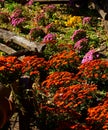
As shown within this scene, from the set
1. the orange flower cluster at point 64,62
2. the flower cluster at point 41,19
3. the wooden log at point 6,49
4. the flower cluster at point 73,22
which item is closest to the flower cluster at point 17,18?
the flower cluster at point 41,19

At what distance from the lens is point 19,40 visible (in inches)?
605

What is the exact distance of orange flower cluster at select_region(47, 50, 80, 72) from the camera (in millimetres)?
13292

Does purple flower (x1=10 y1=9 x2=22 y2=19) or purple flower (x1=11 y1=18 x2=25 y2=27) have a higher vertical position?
purple flower (x1=10 y1=9 x2=22 y2=19)

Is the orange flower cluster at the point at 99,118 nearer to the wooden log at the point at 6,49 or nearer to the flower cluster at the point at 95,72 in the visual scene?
the flower cluster at the point at 95,72

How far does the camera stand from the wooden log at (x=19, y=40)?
48.4 ft

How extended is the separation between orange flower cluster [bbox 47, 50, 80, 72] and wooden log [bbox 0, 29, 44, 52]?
4.31 feet

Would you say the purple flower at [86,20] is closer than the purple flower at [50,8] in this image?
Yes

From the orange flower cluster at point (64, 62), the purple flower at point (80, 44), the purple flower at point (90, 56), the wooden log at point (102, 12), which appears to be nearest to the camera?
the orange flower cluster at point (64, 62)

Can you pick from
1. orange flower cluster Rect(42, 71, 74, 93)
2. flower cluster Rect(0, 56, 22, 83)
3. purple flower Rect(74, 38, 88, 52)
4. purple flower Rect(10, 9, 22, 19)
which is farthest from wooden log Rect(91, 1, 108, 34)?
flower cluster Rect(0, 56, 22, 83)

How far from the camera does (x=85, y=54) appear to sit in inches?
576

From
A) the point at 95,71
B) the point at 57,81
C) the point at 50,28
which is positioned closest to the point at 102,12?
the point at 50,28

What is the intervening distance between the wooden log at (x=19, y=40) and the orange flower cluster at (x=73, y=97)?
12.2 ft

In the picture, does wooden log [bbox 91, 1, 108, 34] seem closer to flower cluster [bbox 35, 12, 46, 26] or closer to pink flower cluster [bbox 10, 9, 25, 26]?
flower cluster [bbox 35, 12, 46, 26]

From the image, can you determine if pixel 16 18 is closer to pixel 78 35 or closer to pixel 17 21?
pixel 17 21
